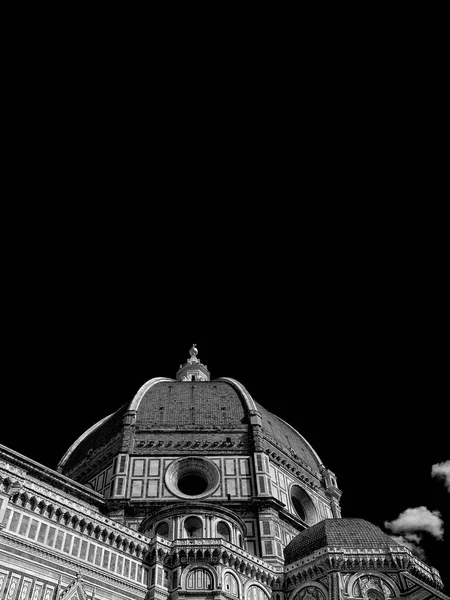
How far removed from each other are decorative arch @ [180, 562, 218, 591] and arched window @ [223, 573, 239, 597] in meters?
0.68

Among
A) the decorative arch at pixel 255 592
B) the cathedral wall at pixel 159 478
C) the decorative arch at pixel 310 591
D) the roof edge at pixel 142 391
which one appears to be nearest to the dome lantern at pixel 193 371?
the roof edge at pixel 142 391

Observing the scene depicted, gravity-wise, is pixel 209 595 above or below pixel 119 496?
below

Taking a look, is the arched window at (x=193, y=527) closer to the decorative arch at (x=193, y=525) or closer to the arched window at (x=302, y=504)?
the decorative arch at (x=193, y=525)

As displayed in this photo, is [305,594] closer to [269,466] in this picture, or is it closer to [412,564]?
[412,564]

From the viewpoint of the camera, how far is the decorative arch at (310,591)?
27172 millimetres

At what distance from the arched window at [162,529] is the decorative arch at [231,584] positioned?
4.18m

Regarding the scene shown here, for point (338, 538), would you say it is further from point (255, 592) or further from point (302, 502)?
point (302, 502)

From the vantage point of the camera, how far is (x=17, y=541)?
21797 millimetres

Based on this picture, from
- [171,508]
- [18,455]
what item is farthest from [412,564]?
[18,455]

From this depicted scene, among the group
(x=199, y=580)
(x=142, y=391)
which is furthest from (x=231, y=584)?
(x=142, y=391)

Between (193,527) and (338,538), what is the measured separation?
808cm

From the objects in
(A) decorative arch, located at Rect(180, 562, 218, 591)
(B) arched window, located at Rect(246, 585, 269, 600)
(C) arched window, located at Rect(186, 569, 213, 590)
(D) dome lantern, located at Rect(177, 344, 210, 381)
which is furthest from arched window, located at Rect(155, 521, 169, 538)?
(D) dome lantern, located at Rect(177, 344, 210, 381)

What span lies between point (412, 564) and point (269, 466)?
1154 cm

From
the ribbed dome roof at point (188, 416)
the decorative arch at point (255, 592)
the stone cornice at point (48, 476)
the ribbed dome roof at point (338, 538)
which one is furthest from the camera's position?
the ribbed dome roof at point (188, 416)
